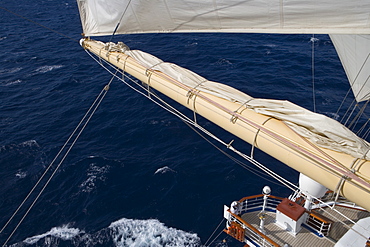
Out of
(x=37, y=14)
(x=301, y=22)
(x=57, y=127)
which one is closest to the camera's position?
(x=301, y=22)

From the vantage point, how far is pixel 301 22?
442 inches

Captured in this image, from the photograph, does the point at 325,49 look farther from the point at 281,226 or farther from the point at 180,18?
the point at 180,18

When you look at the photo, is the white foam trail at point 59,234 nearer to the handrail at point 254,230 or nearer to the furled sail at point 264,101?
the handrail at point 254,230

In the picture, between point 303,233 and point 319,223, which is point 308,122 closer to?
point 319,223

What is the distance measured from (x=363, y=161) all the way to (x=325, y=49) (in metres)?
46.0

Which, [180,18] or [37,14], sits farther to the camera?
[37,14]

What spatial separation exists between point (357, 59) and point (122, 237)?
68.6 ft

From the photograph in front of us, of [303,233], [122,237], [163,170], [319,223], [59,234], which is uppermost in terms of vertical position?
[319,223]

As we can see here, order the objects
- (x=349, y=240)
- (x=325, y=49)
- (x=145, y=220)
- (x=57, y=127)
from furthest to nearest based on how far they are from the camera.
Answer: (x=325, y=49) → (x=57, y=127) → (x=145, y=220) → (x=349, y=240)

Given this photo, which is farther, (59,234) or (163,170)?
(163,170)

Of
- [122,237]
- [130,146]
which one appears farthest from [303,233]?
[130,146]

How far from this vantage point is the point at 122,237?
2483 cm

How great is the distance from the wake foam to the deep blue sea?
0.08m

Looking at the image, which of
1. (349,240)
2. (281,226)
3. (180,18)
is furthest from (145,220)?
(180,18)
